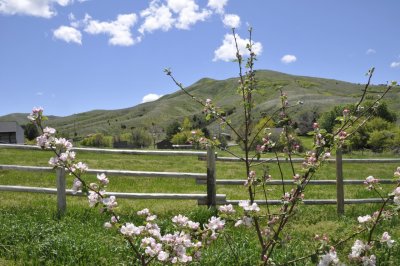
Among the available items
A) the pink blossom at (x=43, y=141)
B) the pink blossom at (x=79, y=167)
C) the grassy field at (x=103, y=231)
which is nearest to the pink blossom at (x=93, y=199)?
the pink blossom at (x=79, y=167)

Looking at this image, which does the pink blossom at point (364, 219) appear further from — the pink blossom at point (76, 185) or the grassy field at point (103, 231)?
the pink blossom at point (76, 185)

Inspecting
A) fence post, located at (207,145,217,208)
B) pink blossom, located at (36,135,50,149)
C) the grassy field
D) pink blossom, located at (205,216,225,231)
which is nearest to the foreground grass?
the grassy field

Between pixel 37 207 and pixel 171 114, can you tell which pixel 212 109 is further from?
pixel 171 114

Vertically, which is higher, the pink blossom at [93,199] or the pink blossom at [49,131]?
the pink blossom at [49,131]

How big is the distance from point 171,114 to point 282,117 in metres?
195

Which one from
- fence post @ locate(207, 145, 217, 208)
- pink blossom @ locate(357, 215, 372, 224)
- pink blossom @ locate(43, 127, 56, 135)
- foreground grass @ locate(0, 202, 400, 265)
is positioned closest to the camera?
pink blossom @ locate(357, 215, 372, 224)

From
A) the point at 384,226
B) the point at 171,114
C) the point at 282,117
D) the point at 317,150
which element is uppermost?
the point at 171,114

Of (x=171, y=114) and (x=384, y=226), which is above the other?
(x=171, y=114)

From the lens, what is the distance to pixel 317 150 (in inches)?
140

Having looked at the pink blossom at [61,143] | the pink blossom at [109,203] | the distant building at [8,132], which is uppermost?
the distant building at [8,132]

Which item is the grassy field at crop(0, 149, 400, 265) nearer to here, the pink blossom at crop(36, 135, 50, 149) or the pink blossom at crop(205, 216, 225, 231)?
the pink blossom at crop(205, 216, 225, 231)

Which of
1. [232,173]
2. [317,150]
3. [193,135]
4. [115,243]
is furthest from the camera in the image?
[232,173]

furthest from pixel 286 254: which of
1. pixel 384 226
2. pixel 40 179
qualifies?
pixel 40 179

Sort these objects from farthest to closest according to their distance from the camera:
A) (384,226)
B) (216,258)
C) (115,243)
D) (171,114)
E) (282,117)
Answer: (171,114), (384,226), (115,243), (216,258), (282,117)
